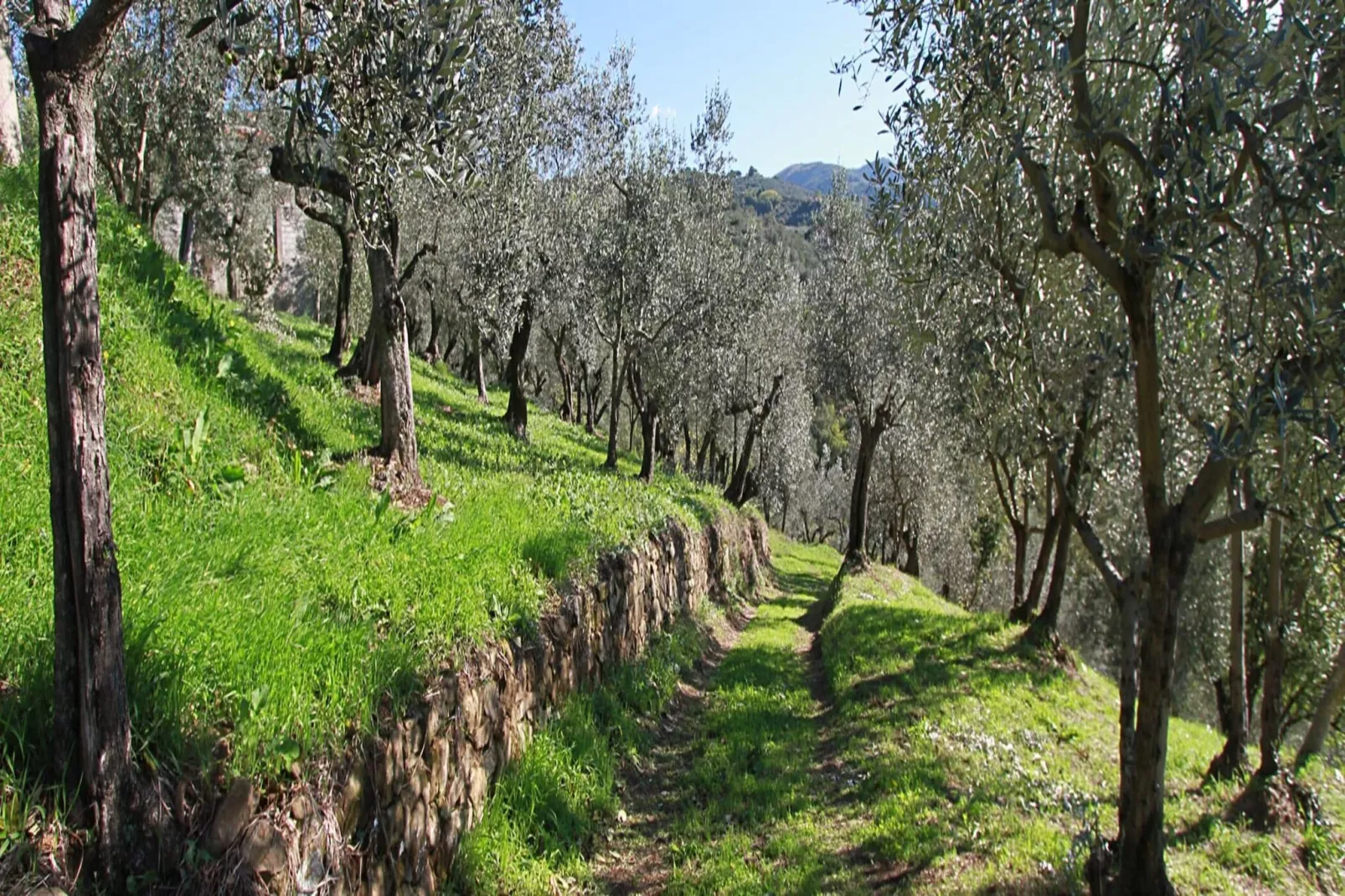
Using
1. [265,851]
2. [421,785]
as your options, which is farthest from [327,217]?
[265,851]

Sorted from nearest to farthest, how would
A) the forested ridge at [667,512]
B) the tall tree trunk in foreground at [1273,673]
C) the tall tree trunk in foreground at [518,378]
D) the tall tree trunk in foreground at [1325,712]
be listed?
the forested ridge at [667,512]
the tall tree trunk in foreground at [1273,673]
the tall tree trunk in foreground at [1325,712]
the tall tree trunk in foreground at [518,378]

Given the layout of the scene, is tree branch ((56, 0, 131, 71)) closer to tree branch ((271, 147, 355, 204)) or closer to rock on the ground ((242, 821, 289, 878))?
rock on the ground ((242, 821, 289, 878))

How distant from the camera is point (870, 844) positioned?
767cm

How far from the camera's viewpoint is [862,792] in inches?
355

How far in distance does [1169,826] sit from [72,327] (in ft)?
32.4

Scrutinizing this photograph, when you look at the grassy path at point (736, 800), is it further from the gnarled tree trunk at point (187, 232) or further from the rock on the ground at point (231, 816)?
the gnarled tree trunk at point (187, 232)

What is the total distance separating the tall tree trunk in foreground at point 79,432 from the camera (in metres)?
3.51

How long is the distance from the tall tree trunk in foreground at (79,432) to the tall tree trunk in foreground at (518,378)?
16.6 m

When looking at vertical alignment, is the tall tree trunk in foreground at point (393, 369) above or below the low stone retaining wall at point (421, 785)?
above

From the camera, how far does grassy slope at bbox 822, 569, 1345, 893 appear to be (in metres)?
6.86

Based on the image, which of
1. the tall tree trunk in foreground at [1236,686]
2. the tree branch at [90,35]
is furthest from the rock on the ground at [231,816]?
the tall tree trunk in foreground at [1236,686]

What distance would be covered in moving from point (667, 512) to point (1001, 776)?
10.1 m

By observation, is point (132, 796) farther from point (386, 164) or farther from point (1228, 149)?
point (1228, 149)

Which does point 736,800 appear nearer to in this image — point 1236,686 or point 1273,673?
point 1236,686
